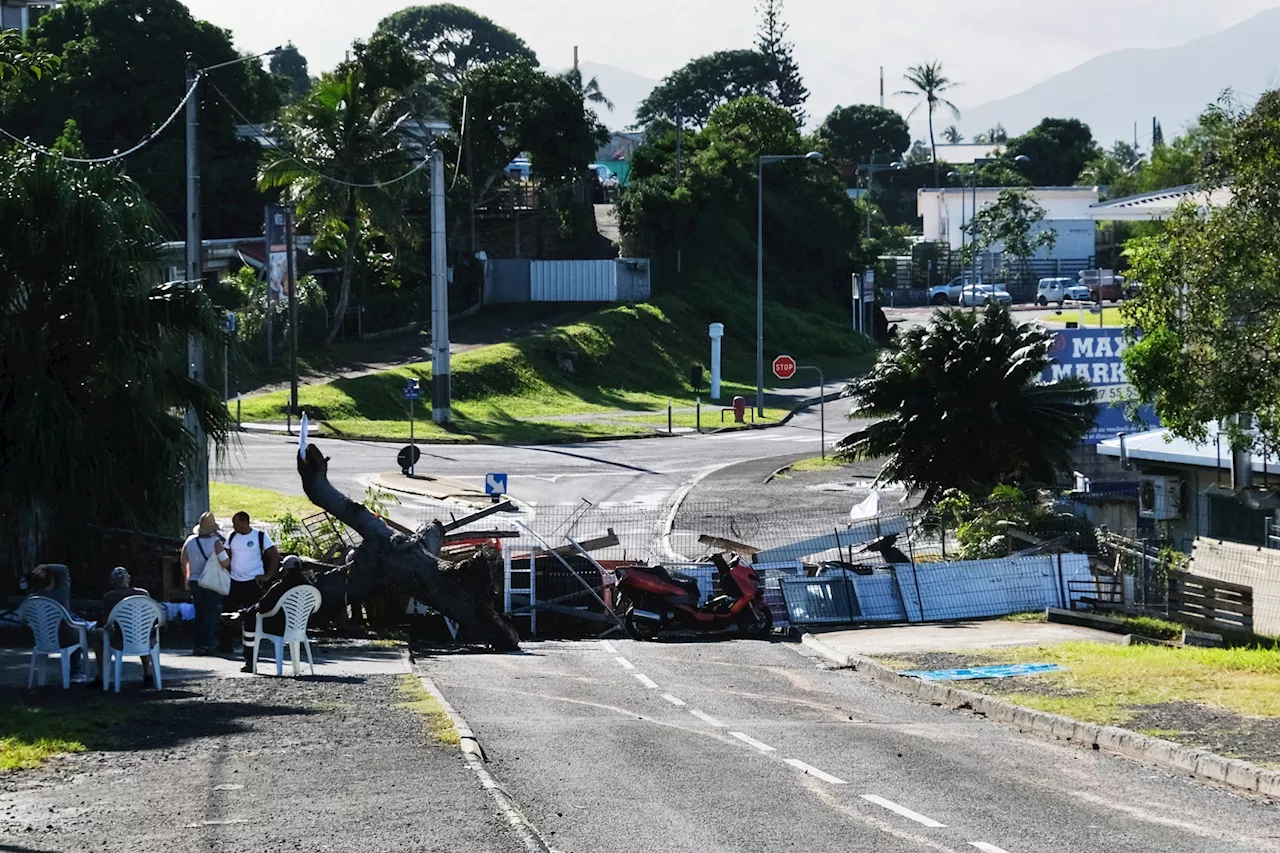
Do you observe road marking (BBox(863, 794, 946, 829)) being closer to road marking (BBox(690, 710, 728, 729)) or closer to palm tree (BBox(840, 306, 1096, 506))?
road marking (BBox(690, 710, 728, 729))

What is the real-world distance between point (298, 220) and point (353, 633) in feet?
120

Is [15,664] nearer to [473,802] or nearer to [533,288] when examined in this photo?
[473,802]

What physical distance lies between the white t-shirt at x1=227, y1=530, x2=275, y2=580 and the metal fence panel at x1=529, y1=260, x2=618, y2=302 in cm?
5251

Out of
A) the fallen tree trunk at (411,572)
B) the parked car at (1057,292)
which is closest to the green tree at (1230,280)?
the fallen tree trunk at (411,572)

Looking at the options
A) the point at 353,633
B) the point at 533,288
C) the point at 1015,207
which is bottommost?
the point at 353,633

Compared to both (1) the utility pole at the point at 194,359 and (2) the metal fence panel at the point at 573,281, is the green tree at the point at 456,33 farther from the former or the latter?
(1) the utility pole at the point at 194,359

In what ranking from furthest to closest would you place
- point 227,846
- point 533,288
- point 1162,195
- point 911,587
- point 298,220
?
1. point 533,288
2. point 298,220
3. point 1162,195
4. point 911,587
5. point 227,846

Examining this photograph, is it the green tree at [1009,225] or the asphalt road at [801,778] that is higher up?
the green tree at [1009,225]

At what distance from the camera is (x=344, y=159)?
54.2m

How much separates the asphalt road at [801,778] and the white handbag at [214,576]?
247cm

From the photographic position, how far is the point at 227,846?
873 centimetres

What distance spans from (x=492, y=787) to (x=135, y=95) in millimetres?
54968

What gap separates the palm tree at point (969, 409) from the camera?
31.0 m

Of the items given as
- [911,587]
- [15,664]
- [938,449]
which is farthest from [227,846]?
[938,449]
